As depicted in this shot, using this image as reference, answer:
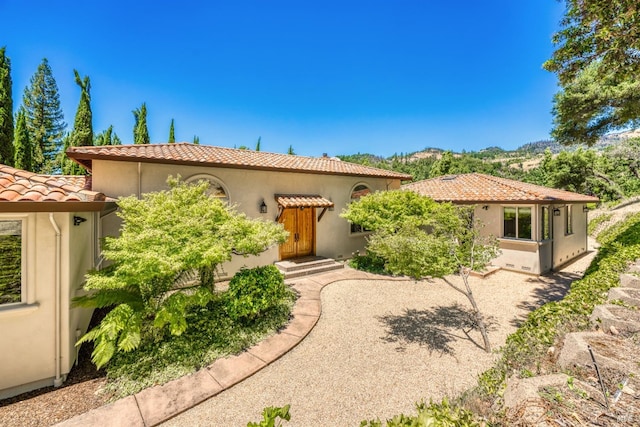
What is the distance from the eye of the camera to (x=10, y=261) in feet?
16.3

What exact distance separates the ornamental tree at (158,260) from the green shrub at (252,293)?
82cm

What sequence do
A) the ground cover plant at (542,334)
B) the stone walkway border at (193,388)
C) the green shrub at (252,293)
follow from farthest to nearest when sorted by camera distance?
the green shrub at (252,293), the stone walkway border at (193,388), the ground cover plant at (542,334)

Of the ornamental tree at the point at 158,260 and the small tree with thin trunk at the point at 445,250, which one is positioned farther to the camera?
the small tree with thin trunk at the point at 445,250

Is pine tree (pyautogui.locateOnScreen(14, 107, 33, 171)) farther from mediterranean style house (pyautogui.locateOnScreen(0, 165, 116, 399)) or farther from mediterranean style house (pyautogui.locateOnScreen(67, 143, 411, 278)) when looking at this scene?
mediterranean style house (pyautogui.locateOnScreen(0, 165, 116, 399))

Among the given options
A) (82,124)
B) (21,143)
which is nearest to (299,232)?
(21,143)

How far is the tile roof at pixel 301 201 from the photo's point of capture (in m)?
12.2

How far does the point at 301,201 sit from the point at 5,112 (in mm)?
21609

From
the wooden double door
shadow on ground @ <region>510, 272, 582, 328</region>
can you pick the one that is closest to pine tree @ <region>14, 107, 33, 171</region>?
the wooden double door

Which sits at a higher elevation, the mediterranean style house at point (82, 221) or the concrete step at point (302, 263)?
the mediterranean style house at point (82, 221)

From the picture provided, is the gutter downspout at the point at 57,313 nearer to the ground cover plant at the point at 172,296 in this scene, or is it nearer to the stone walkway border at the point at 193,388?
the ground cover plant at the point at 172,296

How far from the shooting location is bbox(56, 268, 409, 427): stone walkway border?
4.35 m

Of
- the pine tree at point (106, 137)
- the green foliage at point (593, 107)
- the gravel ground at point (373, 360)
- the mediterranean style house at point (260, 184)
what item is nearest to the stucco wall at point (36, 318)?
the mediterranean style house at point (260, 184)

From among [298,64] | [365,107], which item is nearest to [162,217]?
[298,64]

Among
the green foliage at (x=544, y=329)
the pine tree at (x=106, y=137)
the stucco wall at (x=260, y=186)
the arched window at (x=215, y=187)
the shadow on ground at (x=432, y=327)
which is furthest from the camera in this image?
the pine tree at (x=106, y=137)
